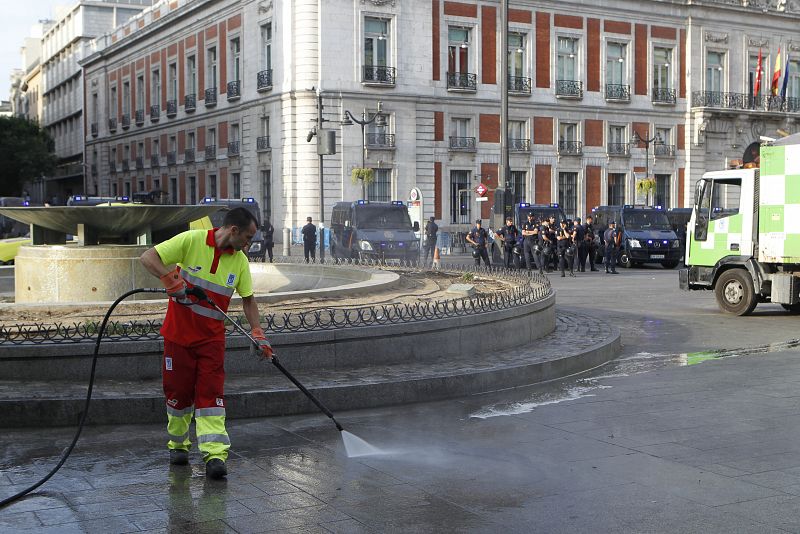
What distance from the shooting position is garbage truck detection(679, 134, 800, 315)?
1639 centimetres

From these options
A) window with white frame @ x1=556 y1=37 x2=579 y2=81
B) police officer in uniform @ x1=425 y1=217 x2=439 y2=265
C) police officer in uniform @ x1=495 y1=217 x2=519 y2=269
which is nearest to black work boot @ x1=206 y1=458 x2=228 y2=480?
police officer in uniform @ x1=495 y1=217 x2=519 y2=269

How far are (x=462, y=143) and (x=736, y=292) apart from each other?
2945cm

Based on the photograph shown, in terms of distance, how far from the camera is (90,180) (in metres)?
69.6

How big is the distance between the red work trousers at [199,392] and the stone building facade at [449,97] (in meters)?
35.6

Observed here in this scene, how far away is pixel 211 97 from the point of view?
50000mm

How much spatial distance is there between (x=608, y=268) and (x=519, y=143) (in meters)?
17.8

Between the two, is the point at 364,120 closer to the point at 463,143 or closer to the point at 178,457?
the point at 463,143

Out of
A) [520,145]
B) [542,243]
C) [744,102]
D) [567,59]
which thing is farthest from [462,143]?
[542,243]

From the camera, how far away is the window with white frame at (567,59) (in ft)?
160

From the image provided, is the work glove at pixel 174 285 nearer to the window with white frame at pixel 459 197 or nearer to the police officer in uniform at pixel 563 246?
the police officer in uniform at pixel 563 246

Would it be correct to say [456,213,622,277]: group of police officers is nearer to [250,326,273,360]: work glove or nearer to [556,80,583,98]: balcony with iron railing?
[556,80,583,98]: balcony with iron railing

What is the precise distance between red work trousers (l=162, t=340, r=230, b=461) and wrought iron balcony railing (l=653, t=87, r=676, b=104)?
4728 centimetres

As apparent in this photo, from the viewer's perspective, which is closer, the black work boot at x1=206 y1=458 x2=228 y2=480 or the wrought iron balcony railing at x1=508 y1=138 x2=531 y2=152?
the black work boot at x1=206 y1=458 x2=228 y2=480

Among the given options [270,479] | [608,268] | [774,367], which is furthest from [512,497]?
[608,268]
